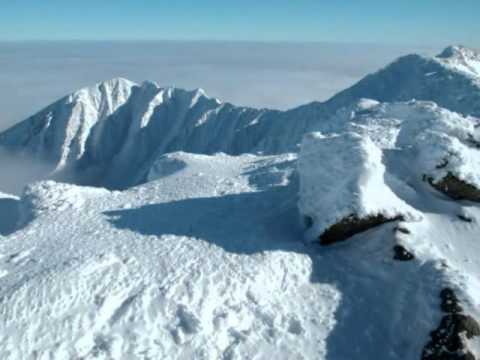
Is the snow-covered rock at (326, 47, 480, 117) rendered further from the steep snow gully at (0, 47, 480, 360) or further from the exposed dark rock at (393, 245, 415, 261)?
the exposed dark rock at (393, 245, 415, 261)

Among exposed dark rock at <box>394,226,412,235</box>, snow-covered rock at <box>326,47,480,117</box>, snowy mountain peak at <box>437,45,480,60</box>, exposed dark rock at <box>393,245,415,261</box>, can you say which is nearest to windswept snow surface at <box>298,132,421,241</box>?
exposed dark rock at <box>394,226,412,235</box>

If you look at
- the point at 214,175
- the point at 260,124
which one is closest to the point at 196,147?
the point at 260,124

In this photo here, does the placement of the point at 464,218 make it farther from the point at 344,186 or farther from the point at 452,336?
the point at 452,336

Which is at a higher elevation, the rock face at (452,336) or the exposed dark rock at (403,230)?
the exposed dark rock at (403,230)

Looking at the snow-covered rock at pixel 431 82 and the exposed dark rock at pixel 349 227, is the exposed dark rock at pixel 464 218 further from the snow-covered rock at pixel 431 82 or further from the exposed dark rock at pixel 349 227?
the snow-covered rock at pixel 431 82

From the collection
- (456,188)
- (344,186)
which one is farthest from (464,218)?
(344,186)

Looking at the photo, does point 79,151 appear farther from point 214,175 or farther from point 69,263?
point 69,263

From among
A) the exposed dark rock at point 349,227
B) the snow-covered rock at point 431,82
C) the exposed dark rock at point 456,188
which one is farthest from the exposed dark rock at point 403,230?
the snow-covered rock at point 431,82
